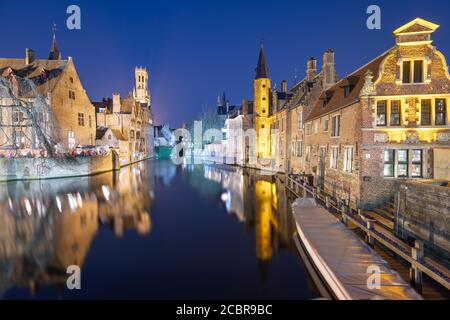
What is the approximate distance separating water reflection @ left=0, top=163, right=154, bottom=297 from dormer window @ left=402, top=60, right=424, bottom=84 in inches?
708

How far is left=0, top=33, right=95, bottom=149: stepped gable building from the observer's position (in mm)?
42031

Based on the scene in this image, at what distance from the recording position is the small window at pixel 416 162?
16.3 m

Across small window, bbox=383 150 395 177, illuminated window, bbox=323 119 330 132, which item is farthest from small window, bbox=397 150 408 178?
illuminated window, bbox=323 119 330 132

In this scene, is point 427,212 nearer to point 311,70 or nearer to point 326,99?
point 326,99

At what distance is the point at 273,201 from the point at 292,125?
1671 cm

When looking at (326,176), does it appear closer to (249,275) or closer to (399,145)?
(399,145)

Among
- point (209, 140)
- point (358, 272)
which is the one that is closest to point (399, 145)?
point (358, 272)

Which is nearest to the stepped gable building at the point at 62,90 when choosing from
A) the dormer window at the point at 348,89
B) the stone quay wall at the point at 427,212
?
the dormer window at the point at 348,89

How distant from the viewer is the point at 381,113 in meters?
16.8

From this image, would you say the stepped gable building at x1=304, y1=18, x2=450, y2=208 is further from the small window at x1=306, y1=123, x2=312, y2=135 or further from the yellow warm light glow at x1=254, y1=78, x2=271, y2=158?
the yellow warm light glow at x1=254, y1=78, x2=271, y2=158

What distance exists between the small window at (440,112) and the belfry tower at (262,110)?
31.8 m

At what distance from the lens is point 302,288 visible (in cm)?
889

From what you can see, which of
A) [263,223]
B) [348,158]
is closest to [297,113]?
[348,158]
